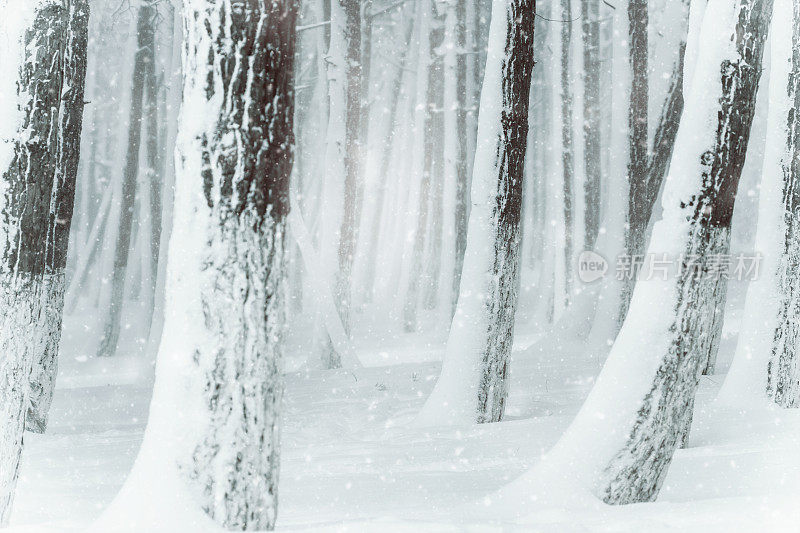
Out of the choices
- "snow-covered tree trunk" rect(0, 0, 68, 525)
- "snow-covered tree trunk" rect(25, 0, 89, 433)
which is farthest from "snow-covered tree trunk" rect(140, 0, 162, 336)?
"snow-covered tree trunk" rect(0, 0, 68, 525)

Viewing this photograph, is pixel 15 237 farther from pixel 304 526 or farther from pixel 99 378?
pixel 99 378

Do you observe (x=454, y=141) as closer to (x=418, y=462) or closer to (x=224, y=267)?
(x=418, y=462)

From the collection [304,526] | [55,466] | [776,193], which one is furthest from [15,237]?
[776,193]

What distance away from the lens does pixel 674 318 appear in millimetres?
4895

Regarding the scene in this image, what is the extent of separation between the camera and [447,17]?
54.7 ft

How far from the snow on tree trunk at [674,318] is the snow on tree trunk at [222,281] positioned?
1828 mm

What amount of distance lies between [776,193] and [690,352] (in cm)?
381

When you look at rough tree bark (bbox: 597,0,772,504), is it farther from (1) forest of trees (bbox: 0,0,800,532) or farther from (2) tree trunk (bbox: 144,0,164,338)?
(2) tree trunk (bbox: 144,0,164,338)

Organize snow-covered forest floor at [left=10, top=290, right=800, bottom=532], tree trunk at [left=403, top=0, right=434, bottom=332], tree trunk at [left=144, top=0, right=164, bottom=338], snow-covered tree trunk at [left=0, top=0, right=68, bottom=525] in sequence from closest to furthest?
snow-covered forest floor at [left=10, top=290, right=800, bottom=532], snow-covered tree trunk at [left=0, top=0, right=68, bottom=525], tree trunk at [left=144, top=0, right=164, bottom=338], tree trunk at [left=403, top=0, right=434, bottom=332]

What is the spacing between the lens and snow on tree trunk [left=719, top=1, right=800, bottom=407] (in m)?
7.87
